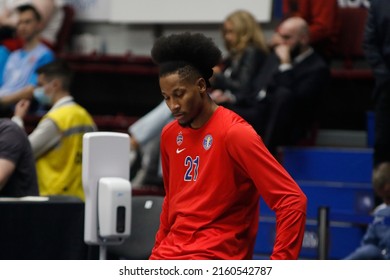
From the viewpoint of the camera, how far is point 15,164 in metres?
6.06

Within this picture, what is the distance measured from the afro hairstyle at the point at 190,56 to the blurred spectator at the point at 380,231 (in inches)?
103

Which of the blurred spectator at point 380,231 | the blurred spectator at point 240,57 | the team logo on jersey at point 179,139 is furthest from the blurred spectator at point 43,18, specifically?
the team logo on jersey at point 179,139

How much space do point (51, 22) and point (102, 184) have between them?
5.39m

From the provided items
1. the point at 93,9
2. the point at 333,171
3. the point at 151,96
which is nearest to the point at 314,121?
the point at 333,171

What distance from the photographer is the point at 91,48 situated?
10562mm

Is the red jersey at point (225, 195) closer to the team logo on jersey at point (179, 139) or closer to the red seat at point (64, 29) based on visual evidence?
the team logo on jersey at point (179, 139)

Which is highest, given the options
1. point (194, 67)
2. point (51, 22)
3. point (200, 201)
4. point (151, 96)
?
point (194, 67)

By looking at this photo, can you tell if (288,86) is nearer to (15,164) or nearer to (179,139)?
(15,164)

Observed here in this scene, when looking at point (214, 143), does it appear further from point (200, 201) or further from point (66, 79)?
point (66, 79)

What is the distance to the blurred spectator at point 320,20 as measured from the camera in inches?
340

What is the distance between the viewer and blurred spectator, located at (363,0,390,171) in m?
7.33

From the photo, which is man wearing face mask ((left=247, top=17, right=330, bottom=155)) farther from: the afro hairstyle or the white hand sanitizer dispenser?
the afro hairstyle

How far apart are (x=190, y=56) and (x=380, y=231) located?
2.81m

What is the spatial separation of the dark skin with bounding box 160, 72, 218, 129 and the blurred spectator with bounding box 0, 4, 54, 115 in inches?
205
